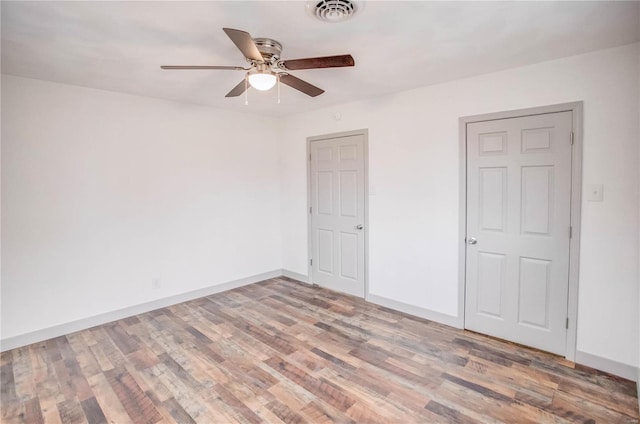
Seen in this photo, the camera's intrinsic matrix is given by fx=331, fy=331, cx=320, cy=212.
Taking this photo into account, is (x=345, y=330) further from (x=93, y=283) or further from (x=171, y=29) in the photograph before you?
(x=171, y=29)

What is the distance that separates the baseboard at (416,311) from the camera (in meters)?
3.33

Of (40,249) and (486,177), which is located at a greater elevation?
(486,177)

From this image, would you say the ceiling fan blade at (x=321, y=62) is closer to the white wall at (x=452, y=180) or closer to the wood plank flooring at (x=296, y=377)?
the white wall at (x=452, y=180)

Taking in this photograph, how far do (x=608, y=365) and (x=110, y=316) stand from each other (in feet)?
14.8

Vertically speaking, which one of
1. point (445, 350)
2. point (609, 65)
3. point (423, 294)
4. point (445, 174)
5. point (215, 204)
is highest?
point (609, 65)

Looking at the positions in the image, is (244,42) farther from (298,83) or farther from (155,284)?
(155,284)

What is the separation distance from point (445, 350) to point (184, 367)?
2.17 meters

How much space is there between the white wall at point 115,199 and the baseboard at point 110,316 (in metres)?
0.05

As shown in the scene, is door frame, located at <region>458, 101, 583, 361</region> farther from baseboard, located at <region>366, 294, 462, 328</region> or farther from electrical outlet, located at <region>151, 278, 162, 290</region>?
electrical outlet, located at <region>151, 278, 162, 290</region>

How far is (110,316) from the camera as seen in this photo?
351 centimetres

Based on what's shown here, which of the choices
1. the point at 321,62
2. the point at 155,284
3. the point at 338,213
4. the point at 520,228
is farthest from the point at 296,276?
the point at 321,62

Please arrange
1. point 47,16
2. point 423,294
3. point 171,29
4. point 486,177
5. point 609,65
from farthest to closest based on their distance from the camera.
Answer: point 423,294 → point 486,177 → point 609,65 → point 171,29 → point 47,16

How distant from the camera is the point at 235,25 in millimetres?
2057

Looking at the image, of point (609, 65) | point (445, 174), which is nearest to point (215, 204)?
point (445, 174)
